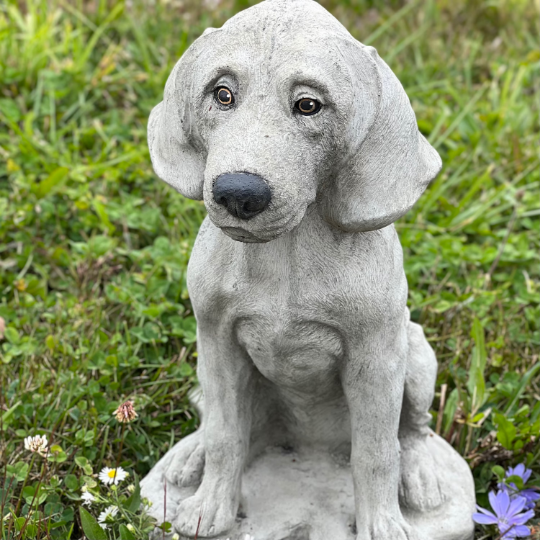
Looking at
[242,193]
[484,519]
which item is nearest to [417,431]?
[484,519]

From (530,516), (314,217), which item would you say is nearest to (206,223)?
(314,217)

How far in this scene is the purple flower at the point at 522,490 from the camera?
2698mm

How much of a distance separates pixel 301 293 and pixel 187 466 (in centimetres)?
82

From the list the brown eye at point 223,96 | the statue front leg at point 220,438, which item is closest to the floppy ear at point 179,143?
the brown eye at point 223,96

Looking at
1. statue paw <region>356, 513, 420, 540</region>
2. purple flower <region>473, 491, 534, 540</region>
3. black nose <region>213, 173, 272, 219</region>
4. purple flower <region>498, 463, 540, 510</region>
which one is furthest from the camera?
purple flower <region>498, 463, 540, 510</region>

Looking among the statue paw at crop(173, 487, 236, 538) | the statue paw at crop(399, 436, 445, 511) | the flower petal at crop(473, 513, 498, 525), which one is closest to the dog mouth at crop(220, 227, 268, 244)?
the statue paw at crop(173, 487, 236, 538)

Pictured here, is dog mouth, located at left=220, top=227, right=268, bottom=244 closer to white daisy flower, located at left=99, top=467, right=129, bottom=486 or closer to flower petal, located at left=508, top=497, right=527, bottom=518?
white daisy flower, located at left=99, top=467, right=129, bottom=486

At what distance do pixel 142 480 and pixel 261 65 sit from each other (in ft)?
4.82

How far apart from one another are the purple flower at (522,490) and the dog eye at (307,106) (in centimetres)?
150

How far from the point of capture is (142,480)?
8.82 feet

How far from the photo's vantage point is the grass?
9.50 feet

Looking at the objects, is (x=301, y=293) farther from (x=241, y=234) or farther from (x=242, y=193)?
(x=242, y=193)

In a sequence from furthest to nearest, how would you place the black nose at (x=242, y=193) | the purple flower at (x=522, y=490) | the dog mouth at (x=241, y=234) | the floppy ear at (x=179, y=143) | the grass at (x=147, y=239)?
1. the grass at (x=147, y=239)
2. the purple flower at (x=522, y=490)
3. the floppy ear at (x=179, y=143)
4. the dog mouth at (x=241, y=234)
5. the black nose at (x=242, y=193)

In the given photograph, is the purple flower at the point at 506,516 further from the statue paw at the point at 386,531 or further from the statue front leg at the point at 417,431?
the statue paw at the point at 386,531
